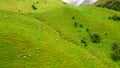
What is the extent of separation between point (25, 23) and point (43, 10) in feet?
36.0

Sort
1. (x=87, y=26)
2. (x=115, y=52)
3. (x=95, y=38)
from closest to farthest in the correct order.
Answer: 1. (x=115, y=52)
2. (x=95, y=38)
3. (x=87, y=26)

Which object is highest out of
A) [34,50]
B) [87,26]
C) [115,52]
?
[87,26]

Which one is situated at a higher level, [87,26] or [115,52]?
[87,26]

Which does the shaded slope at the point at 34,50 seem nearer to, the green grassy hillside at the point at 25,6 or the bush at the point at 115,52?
the bush at the point at 115,52

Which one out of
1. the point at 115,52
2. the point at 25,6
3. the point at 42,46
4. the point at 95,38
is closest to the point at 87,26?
the point at 95,38

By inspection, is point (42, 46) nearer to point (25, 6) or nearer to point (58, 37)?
point (58, 37)

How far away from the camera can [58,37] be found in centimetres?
3956

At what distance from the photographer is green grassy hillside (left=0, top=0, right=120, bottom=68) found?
31.8 metres

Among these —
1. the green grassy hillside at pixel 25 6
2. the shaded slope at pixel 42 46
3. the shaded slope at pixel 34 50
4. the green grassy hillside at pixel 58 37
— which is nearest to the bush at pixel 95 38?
the green grassy hillside at pixel 58 37

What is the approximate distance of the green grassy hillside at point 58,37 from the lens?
31.8m

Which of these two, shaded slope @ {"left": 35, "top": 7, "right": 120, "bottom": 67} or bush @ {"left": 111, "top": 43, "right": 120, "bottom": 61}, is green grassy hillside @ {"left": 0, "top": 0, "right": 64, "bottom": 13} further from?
bush @ {"left": 111, "top": 43, "right": 120, "bottom": 61}

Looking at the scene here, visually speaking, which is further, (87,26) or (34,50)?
(87,26)

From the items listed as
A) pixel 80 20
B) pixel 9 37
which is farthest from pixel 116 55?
pixel 9 37

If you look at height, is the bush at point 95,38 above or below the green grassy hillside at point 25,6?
below
